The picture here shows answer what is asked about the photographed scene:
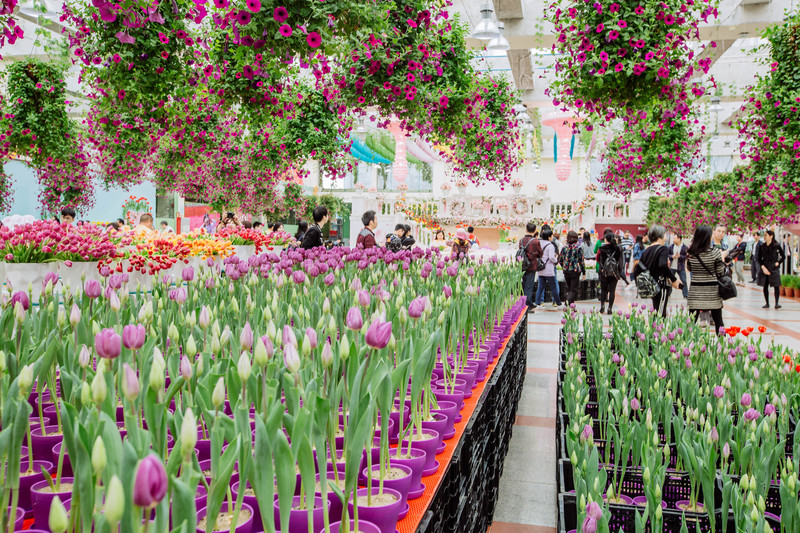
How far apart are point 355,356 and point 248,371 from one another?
0.28 meters

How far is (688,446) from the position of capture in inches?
71.0

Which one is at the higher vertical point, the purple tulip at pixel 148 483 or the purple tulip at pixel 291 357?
the purple tulip at pixel 291 357

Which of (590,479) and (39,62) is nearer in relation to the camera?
(590,479)

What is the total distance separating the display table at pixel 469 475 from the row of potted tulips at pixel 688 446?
277 millimetres

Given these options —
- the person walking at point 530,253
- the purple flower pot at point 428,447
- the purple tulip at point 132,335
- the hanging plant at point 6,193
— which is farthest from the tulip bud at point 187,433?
the hanging plant at point 6,193

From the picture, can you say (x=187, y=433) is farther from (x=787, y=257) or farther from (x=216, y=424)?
(x=787, y=257)

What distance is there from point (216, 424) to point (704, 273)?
5486 millimetres

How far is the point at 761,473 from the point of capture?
5.65ft

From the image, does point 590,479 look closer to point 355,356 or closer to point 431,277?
point 355,356

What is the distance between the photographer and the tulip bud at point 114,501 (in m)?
0.63

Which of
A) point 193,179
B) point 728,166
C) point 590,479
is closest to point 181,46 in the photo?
point 590,479

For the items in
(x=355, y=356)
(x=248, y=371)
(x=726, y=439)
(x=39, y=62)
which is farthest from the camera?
(x=39, y=62)

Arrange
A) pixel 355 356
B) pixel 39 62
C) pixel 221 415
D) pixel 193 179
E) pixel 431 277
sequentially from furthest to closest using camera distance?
pixel 193 179 < pixel 39 62 < pixel 431 277 < pixel 355 356 < pixel 221 415

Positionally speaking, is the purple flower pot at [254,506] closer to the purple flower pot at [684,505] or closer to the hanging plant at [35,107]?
the purple flower pot at [684,505]
